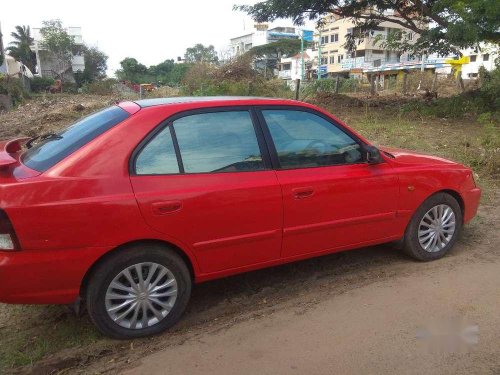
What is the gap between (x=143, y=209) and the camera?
293 centimetres

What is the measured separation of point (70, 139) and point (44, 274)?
3.22ft

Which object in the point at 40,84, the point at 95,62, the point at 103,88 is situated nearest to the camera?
the point at 103,88

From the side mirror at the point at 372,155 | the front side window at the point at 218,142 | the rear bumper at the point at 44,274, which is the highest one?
the front side window at the point at 218,142

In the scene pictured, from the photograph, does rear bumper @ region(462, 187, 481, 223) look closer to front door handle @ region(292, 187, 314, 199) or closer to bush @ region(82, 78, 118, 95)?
front door handle @ region(292, 187, 314, 199)

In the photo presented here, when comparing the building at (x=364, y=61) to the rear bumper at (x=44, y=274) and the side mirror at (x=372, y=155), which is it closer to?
the side mirror at (x=372, y=155)

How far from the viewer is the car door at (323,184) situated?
3.50 meters

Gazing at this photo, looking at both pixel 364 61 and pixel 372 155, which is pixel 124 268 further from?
pixel 364 61

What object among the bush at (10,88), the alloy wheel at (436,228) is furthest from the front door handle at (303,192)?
the bush at (10,88)

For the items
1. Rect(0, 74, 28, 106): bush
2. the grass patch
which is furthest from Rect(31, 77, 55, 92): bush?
the grass patch

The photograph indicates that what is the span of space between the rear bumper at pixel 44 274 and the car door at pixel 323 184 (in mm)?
1446

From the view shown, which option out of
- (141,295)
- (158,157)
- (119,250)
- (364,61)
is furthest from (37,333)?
(364,61)

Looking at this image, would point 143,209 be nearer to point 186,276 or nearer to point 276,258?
point 186,276

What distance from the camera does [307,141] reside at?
12.0 ft

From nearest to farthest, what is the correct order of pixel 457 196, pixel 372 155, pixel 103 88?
pixel 372 155 → pixel 457 196 → pixel 103 88
